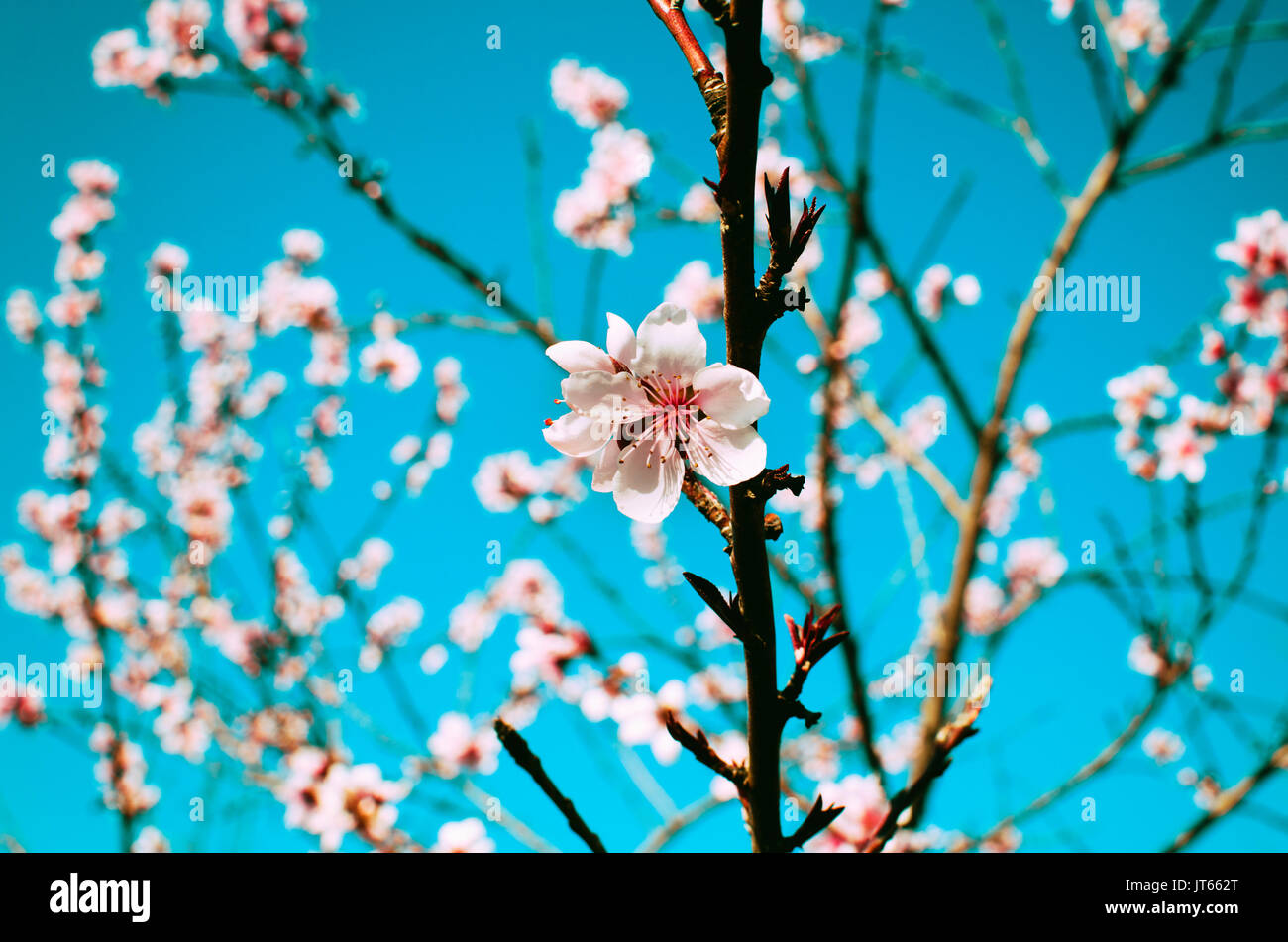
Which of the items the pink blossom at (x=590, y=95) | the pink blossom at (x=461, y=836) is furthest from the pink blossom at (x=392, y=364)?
the pink blossom at (x=461, y=836)

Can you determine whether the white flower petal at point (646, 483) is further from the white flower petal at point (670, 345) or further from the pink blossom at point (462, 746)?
the pink blossom at point (462, 746)

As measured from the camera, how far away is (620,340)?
0.82 m

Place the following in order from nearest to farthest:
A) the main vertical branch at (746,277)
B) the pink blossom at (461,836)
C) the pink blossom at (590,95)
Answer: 1. the main vertical branch at (746,277)
2. the pink blossom at (461,836)
3. the pink blossom at (590,95)

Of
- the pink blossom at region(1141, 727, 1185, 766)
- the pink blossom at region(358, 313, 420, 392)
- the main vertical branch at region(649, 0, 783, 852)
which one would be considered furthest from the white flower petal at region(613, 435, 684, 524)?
the pink blossom at region(1141, 727, 1185, 766)

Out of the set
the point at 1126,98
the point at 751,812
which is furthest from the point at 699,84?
→ the point at 1126,98

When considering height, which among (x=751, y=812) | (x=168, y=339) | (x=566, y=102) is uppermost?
(x=566, y=102)

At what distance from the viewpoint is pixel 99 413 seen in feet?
17.8

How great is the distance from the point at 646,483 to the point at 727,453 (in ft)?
0.42

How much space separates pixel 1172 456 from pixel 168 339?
5.06 meters

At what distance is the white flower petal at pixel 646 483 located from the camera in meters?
0.83

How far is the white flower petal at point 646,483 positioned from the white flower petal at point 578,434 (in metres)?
0.03

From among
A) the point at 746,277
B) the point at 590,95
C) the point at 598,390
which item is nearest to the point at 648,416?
the point at 598,390
